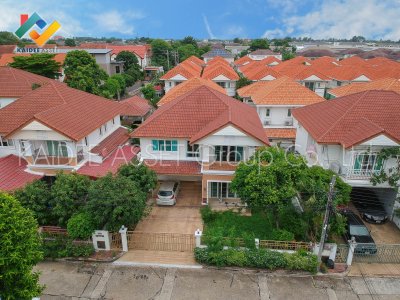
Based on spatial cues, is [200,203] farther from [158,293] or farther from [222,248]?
[158,293]

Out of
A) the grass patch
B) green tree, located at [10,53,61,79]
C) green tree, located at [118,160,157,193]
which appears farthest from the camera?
green tree, located at [10,53,61,79]

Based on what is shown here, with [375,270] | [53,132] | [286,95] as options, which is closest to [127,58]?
[286,95]

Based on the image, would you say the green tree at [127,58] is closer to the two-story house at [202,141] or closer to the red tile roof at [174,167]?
the two-story house at [202,141]

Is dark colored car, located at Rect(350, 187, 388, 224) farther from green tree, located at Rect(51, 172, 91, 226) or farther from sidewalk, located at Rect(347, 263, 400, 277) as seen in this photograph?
green tree, located at Rect(51, 172, 91, 226)

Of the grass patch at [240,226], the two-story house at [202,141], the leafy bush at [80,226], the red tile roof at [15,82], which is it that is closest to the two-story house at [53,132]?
the two-story house at [202,141]

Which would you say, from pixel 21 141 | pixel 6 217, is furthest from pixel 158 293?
pixel 21 141

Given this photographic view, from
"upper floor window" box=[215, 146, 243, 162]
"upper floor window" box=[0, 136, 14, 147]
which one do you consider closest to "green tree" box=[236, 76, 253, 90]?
"upper floor window" box=[215, 146, 243, 162]
